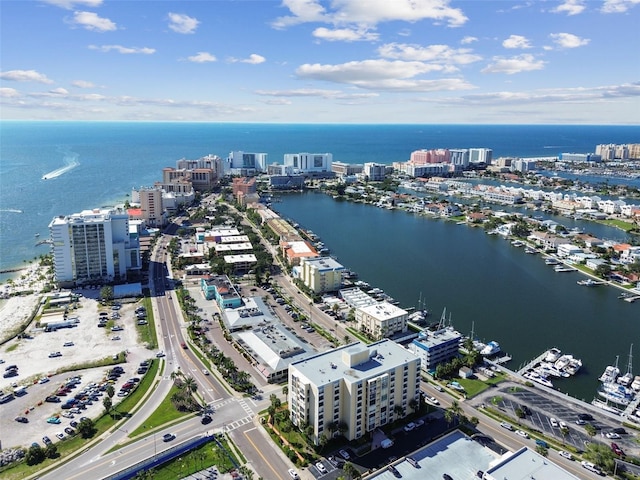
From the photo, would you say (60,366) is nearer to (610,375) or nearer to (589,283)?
(610,375)

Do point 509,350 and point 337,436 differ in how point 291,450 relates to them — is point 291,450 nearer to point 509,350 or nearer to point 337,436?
point 337,436

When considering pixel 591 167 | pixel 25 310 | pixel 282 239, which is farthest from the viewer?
pixel 591 167

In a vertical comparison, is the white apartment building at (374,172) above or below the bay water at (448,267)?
above

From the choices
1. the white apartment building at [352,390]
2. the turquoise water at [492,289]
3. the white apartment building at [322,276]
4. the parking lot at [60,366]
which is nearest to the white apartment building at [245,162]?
the turquoise water at [492,289]

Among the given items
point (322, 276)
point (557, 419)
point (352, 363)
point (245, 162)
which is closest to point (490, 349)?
point (557, 419)

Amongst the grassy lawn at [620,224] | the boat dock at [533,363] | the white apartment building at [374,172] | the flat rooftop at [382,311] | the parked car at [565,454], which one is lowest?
the parked car at [565,454]

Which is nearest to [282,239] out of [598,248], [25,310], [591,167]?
[25,310]

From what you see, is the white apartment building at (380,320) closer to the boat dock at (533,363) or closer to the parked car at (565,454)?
the boat dock at (533,363)

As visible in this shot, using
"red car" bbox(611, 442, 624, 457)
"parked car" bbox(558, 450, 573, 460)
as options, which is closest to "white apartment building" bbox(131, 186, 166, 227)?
"parked car" bbox(558, 450, 573, 460)
